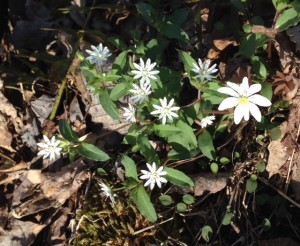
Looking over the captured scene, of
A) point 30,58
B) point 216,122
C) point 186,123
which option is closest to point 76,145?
point 186,123

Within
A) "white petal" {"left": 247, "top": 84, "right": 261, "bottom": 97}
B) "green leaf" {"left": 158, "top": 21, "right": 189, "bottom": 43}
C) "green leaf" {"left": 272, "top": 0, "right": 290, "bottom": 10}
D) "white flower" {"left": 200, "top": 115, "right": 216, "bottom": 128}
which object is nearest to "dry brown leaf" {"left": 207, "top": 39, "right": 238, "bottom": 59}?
"green leaf" {"left": 158, "top": 21, "right": 189, "bottom": 43}

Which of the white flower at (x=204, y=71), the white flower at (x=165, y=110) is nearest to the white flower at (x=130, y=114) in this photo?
the white flower at (x=165, y=110)

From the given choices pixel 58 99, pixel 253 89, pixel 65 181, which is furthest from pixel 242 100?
pixel 58 99

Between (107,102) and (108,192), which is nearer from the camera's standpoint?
(107,102)

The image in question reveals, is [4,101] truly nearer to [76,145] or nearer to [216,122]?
[76,145]

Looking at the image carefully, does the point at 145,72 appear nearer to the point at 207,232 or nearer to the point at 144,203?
the point at 144,203

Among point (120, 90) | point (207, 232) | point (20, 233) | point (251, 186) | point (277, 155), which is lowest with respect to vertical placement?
point (20, 233)

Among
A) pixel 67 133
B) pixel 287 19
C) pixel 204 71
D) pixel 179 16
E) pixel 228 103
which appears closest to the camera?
pixel 228 103
